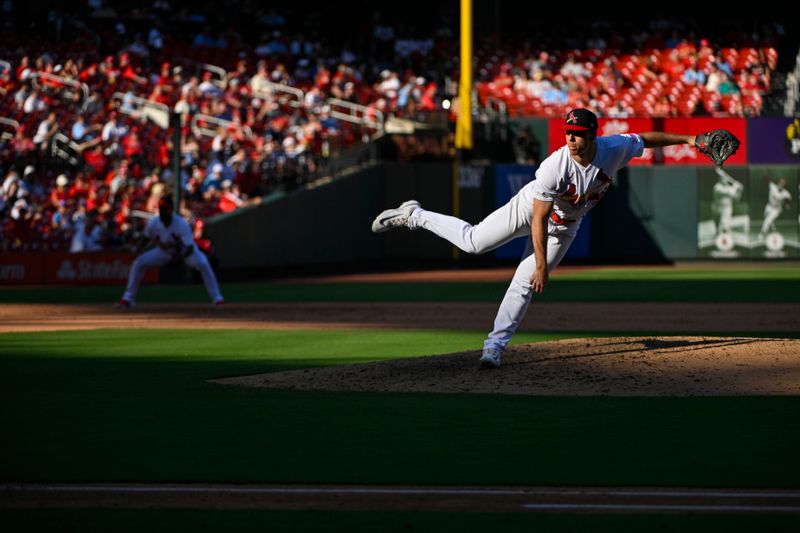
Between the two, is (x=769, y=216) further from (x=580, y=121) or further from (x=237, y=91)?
(x=580, y=121)

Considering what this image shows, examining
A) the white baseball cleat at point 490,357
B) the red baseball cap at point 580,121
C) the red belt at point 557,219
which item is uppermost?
the red baseball cap at point 580,121

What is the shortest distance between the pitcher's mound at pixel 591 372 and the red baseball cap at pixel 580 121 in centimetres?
189

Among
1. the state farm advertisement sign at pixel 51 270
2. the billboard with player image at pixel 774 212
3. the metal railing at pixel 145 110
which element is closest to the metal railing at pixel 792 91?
the billboard with player image at pixel 774 212

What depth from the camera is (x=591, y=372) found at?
9.83 m

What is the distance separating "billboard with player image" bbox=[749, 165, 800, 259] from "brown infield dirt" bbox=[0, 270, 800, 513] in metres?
13.7

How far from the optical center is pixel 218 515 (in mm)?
5402

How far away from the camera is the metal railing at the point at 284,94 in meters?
31.6

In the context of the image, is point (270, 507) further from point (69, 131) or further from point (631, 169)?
point (631, 169)

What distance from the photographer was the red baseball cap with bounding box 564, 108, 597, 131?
29.2 ft

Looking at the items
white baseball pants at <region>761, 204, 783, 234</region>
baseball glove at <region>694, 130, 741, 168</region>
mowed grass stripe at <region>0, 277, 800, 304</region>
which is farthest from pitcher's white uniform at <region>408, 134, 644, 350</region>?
white baseball pants at <region>761, 204, 783, 234</region>

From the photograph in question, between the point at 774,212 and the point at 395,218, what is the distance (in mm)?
24011

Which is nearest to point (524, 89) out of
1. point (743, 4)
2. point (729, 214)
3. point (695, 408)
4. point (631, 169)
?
point (631, 169)

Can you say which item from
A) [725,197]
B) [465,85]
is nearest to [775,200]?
[725,197]

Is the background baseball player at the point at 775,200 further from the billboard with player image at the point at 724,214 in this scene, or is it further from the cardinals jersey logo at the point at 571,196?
the cardinals jersey logo at the point at 571,196
